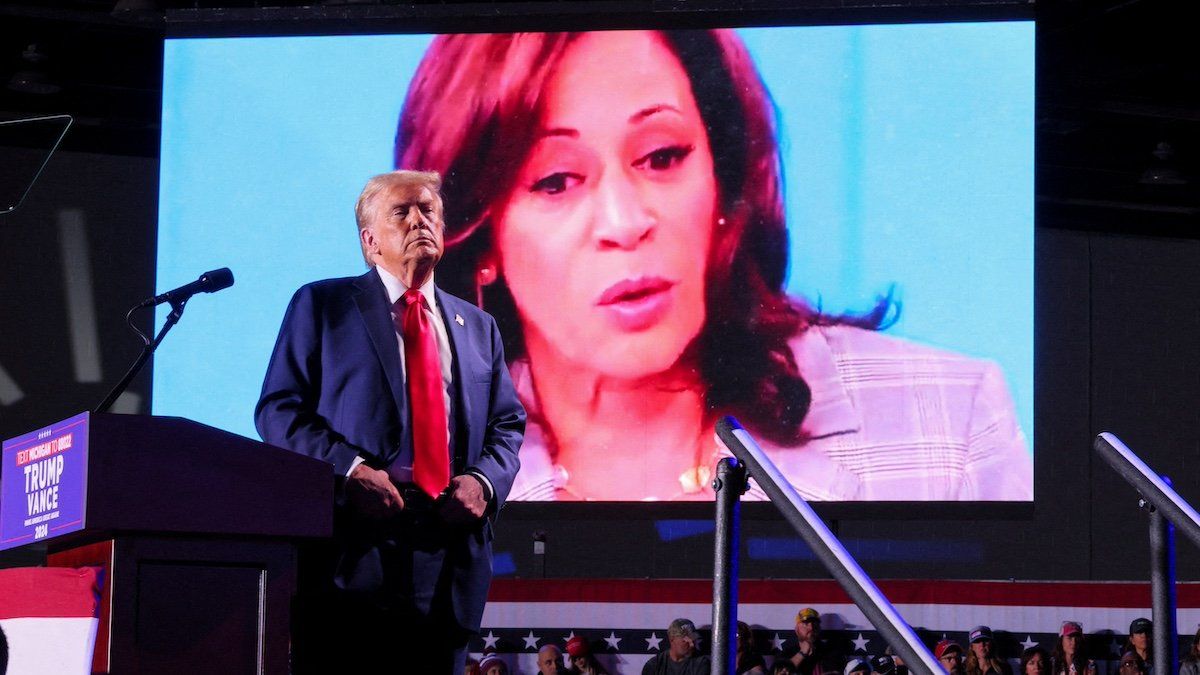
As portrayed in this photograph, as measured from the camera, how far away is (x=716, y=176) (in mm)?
6062

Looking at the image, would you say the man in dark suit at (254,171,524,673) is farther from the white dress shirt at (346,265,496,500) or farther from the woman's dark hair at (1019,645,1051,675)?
the woman's dark hair at (1019,645,1051,675)

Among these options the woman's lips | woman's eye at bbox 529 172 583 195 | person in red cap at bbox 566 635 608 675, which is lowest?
person in red cap at bbox 566 635 608 675

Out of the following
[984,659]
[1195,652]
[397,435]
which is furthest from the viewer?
[984,659]

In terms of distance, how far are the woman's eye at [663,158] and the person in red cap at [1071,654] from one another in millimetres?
2552

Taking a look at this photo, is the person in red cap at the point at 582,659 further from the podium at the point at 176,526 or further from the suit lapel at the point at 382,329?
the podium at the point at 176,526

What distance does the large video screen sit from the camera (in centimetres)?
588

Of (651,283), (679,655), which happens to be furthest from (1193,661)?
(651,283)

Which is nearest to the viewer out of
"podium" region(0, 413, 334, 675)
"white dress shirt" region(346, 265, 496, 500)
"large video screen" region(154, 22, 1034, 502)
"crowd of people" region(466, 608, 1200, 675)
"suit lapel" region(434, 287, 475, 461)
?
"podium" region(0, 413, 334, 675)

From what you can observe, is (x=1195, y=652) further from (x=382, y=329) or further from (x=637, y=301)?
(x=382, y=329)

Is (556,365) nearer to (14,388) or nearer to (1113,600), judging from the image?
(1113,600)

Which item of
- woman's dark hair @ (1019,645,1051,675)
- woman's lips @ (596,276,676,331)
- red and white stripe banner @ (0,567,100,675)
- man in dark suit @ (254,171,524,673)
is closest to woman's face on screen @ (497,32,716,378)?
woman's lips @ (596,276,676,331)

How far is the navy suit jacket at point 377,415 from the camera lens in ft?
9.04

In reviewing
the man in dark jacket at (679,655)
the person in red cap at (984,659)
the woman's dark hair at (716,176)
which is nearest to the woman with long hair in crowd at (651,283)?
the woman's dark hair at (716,176)

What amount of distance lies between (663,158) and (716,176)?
0.74 feet
